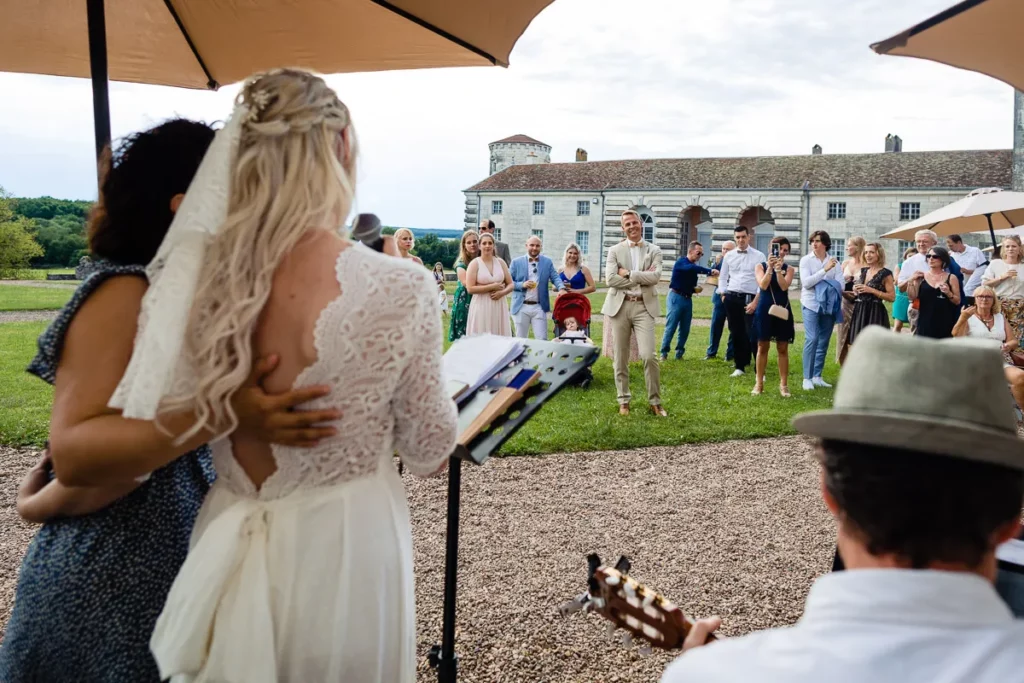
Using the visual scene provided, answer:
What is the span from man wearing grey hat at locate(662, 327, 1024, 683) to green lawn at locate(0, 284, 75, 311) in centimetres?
2188

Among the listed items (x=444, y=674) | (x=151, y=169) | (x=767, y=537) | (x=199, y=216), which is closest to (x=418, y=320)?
(x=199, y=216)

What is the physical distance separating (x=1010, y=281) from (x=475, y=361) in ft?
29.3

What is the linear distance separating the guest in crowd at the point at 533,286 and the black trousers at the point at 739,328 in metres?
2.85

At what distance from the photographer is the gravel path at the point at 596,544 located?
363 centimetres

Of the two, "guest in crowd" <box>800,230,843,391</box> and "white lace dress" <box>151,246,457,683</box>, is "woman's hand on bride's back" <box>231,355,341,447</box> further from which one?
"guest in crowd" <box>800,230,843,391</box>

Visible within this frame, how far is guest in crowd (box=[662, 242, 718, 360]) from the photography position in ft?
40.8

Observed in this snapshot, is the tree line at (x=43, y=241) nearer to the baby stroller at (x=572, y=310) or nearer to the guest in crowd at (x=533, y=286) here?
the guest in crowd at (x=533, y=286)

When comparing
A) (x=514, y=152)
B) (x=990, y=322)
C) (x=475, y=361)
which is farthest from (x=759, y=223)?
(x=475, y=361)

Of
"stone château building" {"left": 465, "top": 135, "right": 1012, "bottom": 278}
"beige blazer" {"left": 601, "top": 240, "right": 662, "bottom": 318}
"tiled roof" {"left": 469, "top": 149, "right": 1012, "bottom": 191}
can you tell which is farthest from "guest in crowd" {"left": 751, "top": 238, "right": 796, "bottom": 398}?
"tiled roof" {"left": 469, "top": 149, "right": 1012, "bottom": 191}

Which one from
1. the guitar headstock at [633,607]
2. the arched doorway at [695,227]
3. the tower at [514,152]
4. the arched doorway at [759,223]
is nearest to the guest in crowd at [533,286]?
the guitar headstock at [633,607]

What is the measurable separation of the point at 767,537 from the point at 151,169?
456 cm

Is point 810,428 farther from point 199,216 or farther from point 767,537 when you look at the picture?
point 767,537

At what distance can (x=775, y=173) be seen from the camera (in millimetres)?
49875

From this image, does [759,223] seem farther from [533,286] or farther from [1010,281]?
[1010,281]
